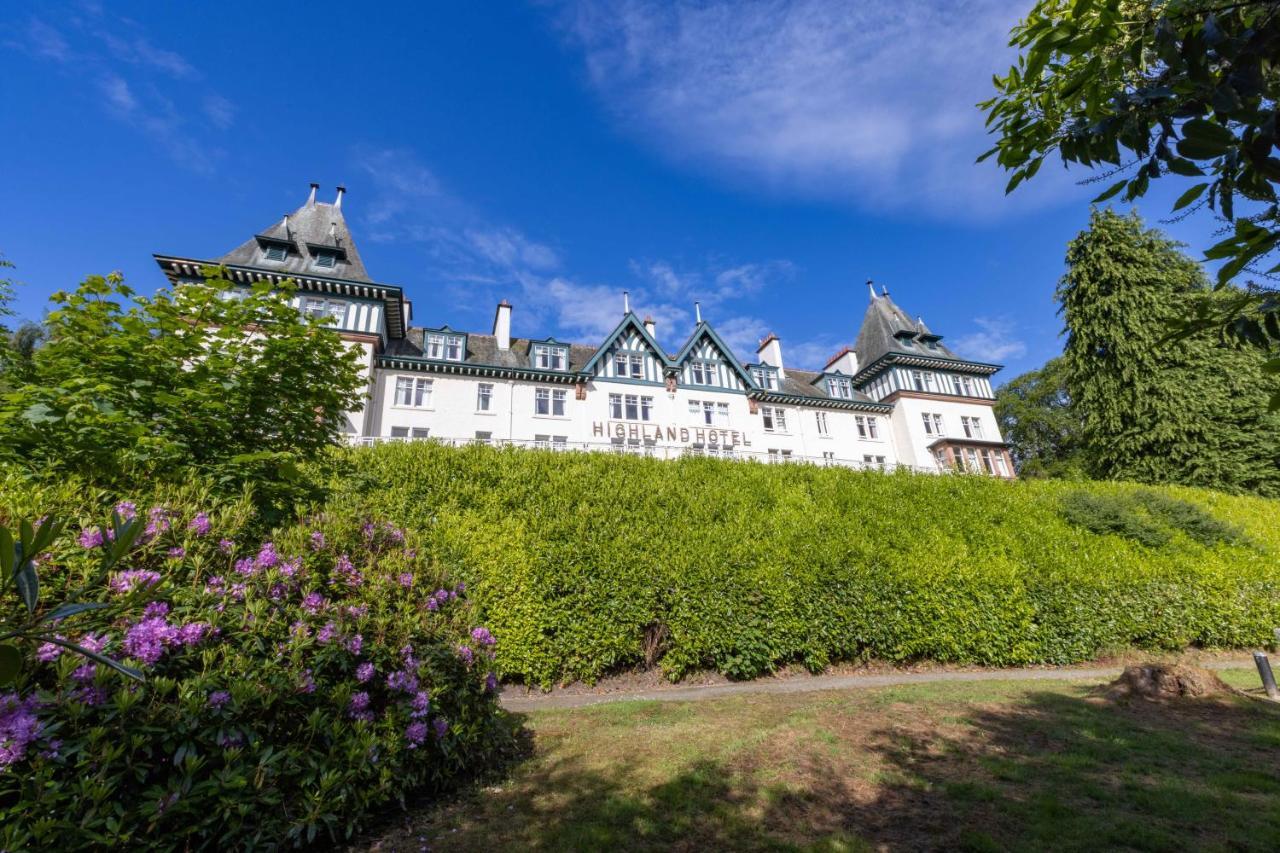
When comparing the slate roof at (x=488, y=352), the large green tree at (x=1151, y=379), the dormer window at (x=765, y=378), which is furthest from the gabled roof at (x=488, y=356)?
the large green tree at (x=1151, y=379)

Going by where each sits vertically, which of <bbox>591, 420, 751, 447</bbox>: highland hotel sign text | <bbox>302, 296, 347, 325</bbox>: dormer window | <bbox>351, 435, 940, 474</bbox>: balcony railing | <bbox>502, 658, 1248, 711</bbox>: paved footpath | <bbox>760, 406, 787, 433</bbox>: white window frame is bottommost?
<bbox>502, 658, 1248, 711</bbox>: paved footpath

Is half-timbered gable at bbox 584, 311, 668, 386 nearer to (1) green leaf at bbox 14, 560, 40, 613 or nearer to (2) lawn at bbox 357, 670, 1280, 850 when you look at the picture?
(2) lawn at bbox 357, 670, 1280, 850

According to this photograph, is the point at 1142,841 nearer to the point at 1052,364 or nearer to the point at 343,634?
the point at 343,634

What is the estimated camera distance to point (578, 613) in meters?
11.7

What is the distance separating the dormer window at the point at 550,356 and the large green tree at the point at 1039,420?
41482 millimetres

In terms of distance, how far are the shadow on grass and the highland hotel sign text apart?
24.6m

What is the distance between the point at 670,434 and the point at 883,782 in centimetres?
2716

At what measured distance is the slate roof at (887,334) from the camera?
40.2 meters

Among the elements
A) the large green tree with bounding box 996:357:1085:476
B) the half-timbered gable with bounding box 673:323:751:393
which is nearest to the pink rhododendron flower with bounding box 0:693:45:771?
the half-timbered gable with bounding box 673:323:751:393

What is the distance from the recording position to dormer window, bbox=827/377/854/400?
3931 cm

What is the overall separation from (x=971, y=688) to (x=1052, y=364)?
5290 cm

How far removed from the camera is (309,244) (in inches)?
1163

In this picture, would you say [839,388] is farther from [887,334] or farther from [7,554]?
[7,554]

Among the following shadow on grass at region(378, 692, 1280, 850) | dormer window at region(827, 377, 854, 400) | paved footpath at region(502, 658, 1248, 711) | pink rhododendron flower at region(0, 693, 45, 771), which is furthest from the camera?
dormer window at region(827, 377, 854, 400)
